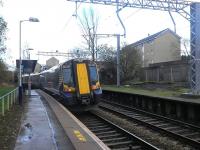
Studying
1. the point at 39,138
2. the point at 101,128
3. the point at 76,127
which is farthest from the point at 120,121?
the point at 39,138

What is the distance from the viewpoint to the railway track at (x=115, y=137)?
42.6 feet

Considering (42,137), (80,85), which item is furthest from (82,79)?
(42,137)

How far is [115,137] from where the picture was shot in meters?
15.1

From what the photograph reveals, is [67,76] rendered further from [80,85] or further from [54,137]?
[54,137]

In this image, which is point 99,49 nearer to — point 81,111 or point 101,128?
point 81,111

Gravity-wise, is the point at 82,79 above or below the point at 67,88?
above

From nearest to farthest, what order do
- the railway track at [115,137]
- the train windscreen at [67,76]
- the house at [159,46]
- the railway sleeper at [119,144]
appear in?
1. the railway track at [115,137]
2. the railway sleeper at [119,144]
3. the train windscreen at [67,76]
4. the house at [159,46]

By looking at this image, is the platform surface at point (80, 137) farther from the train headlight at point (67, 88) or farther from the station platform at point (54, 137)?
the train headlight at point (67, 88)

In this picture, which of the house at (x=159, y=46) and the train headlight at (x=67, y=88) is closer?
the train headlight at (x=67, y=88)

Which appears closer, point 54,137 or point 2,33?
point 54,137

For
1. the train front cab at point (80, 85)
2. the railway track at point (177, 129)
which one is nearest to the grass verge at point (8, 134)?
the railway track at point (177, 129)

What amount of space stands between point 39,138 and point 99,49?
5211cm

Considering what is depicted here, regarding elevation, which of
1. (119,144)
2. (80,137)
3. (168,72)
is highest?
(168,72)

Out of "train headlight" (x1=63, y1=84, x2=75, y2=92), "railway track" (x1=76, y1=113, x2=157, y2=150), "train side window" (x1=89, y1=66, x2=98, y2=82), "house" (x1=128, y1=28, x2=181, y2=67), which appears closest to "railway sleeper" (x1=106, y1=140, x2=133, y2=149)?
"railway track" (x1=76, y1=113, x2=157, y2=150)
